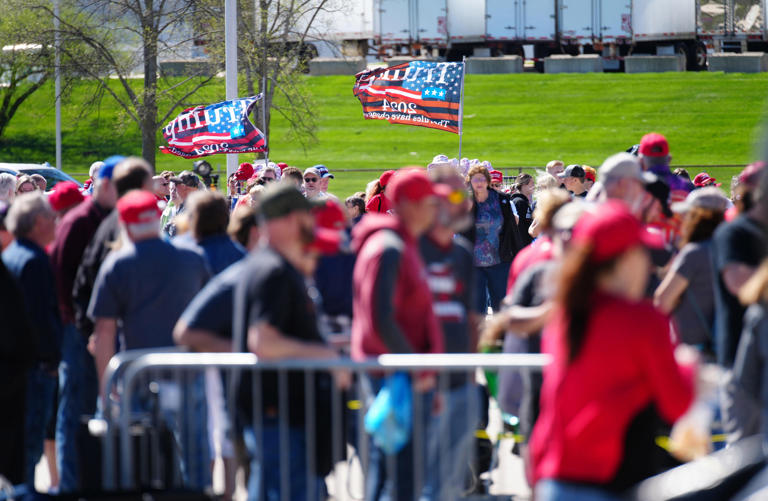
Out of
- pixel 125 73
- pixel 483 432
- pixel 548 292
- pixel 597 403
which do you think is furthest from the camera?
pixel 125 73

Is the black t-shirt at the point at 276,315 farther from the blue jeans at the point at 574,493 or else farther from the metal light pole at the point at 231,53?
the metal light pole at the point at 231,53

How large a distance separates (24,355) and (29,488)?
2.45 ft

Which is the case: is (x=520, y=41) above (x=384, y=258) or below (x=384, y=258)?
above

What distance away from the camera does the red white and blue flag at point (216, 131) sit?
51.0 ft

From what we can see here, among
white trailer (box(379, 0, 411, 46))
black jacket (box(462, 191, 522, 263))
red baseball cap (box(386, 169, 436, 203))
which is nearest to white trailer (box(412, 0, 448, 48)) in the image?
white trailer (box(379, 0, 411, 46))

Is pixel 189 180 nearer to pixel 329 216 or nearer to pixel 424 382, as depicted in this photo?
pixel 329 216

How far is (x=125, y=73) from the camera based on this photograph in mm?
32688

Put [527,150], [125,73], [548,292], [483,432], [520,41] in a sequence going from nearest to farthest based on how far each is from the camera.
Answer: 1. [548,292]
2. [483,432]
3. [125,73]
4. [527,150]
5. [520,41]

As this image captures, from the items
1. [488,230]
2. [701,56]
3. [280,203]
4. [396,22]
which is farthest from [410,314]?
[701,56]

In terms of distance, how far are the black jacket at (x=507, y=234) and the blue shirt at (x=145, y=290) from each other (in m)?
5.94

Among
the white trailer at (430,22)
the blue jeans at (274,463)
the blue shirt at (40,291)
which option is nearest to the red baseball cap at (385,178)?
the blue shirt at (40,291)

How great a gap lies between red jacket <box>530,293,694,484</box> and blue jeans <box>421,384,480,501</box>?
1291 mm

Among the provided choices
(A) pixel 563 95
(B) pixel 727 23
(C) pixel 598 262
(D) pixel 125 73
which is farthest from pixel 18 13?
(C) pixel 598 262

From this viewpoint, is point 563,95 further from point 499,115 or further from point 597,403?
point 597,403
